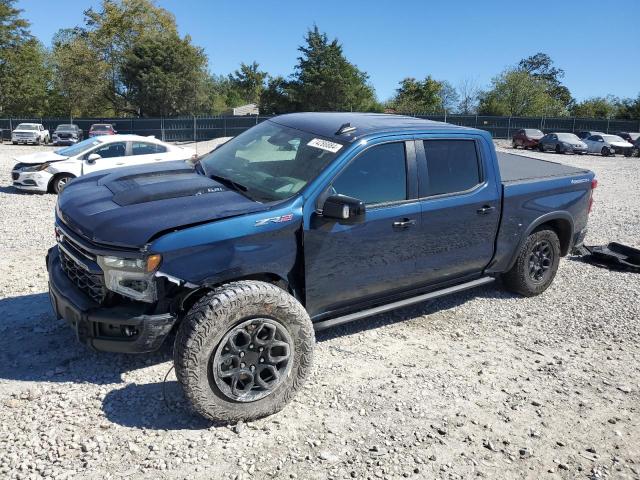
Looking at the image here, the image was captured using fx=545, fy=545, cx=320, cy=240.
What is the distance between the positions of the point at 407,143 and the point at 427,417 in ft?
7.04

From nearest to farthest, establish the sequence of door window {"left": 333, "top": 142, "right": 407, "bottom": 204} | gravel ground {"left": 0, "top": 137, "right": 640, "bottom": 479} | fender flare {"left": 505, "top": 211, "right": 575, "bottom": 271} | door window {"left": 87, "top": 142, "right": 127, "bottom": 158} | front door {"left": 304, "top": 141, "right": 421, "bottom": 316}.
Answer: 1. gravel ground {"left": 0, "top": 137, "right": 640, "bottom": 479}
2. front door {"left": 304, "top": 141, "right": 421, "bottom": 316}
3. door window {"left": 333, "top": 142, "right": 407, "bottom": 204}
4. fender flare {"left": 505, "top": 211, "right": 575, "bottom": 271}
5. door window {"left": 87, "top": 142, "right": 127, "bottom": 158}

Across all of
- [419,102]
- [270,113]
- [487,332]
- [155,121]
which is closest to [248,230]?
[487,332]

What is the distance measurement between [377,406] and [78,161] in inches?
412

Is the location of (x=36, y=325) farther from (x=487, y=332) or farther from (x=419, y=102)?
(x=419, y=102)

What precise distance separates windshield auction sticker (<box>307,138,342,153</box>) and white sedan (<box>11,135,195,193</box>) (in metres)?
8.15

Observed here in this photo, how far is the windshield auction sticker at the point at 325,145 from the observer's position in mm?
4148

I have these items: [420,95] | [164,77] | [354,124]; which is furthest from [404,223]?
[420,95]

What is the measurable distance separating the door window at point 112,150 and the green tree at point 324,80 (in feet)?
134

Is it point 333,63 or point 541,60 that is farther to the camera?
point 541,60

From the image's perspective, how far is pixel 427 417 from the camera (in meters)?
3.73

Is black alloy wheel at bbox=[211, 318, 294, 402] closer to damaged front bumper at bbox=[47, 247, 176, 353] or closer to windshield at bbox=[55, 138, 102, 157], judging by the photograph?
damaged front bumper at bbox=[47, 247, 176, 353]

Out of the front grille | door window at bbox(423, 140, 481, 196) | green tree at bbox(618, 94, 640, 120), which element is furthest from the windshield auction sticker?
green tree at bbox(618, 94, 640, 120)

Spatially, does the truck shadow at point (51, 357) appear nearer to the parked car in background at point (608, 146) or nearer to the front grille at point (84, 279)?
the front grille at point (84, 279)

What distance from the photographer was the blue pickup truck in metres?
3.35
